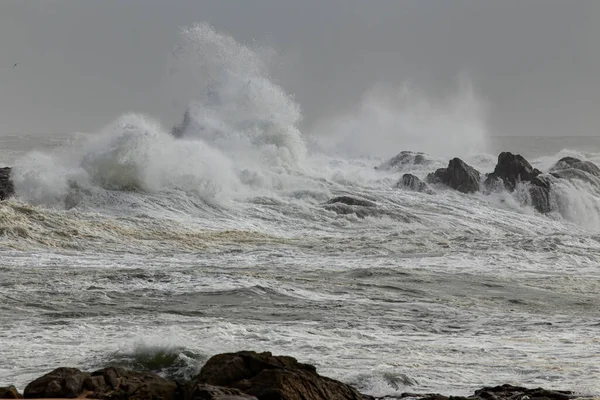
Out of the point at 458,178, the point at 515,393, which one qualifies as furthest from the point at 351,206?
the point at 515,393

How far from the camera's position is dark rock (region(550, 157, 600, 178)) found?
112 ft

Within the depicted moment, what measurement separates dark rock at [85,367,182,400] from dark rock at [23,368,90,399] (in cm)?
7

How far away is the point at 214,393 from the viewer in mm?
5523

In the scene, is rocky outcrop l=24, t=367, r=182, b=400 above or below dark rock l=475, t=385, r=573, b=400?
below

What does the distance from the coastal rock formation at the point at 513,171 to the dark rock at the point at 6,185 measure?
52.9ft

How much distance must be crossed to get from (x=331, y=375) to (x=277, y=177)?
21.8 m

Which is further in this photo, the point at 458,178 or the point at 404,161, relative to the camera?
the point at 404,161

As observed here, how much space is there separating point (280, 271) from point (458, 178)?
707 inches

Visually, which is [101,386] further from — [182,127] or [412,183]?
[182,127]

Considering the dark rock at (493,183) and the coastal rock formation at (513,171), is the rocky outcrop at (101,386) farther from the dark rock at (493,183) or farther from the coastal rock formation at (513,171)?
the coastal rock formation at (513,171)

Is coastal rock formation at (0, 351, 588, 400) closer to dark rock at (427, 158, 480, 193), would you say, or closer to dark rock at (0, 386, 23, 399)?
dark rock at (0, 386, 23, 399)

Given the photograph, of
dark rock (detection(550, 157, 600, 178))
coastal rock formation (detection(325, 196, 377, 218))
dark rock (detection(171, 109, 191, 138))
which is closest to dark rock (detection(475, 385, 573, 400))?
coastal rock formation (detection(325, 196, 377, 218))

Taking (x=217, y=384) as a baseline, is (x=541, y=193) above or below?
above

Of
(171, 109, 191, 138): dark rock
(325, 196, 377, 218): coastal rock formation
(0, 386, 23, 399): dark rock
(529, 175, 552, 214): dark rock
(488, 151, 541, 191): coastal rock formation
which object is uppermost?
(171, 109, 191, 138): dark rock
